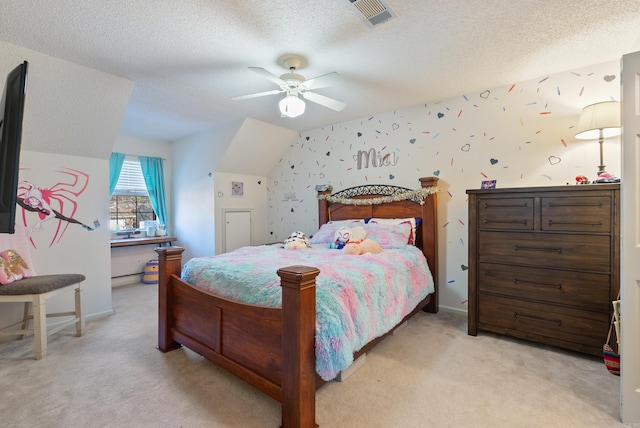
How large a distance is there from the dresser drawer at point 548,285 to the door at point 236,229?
3.41 meters

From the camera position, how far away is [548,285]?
2.33m

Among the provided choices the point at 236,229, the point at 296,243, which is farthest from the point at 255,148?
the point at 296,243

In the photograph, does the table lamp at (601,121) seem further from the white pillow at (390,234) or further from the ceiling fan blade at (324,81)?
the ceiling fan blade at (324,81)

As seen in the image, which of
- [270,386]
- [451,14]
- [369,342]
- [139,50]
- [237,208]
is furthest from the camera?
[237,208]

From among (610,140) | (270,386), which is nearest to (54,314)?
(270,386)

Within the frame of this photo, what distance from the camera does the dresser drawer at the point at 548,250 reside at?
84.5 inches

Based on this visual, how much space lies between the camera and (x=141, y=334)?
274 centimetres

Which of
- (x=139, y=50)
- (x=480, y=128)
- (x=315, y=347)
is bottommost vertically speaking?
(x=315, y=347)

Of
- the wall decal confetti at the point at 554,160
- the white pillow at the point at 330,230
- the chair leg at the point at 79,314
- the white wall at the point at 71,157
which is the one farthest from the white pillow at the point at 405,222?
the chair leg at the point at 79,314

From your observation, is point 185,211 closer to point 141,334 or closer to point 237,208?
point 237,208

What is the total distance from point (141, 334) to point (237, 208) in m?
2.36

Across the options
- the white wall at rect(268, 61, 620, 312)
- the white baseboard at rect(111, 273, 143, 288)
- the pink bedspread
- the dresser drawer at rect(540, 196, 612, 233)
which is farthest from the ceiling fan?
the white baseboard at rect(111, 273, 143, 288)

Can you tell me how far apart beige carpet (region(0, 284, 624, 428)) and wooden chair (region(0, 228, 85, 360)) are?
160mm

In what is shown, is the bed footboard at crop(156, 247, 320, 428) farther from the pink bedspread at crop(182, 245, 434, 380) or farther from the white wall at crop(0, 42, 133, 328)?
the white wall at crop(0, 42, 133, 328)
